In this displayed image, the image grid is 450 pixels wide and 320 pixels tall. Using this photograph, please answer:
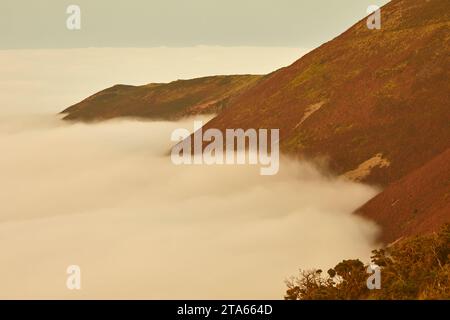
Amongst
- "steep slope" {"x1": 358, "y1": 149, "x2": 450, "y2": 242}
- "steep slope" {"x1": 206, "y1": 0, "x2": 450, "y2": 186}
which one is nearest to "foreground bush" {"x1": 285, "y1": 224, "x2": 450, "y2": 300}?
"steep slope" {"x1": 358, "y1": 149, "x2": 450, "y2": 242}

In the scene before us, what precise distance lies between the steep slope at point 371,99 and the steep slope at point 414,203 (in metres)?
7.76

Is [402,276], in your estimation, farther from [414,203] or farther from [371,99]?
[371,99]

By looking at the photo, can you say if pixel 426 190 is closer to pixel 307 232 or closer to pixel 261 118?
pixel 307 232

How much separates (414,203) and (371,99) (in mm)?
35347

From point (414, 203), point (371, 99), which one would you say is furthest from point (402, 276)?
point (371, 99)

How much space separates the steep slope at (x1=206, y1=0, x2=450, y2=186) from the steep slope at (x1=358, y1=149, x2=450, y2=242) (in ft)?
25.5

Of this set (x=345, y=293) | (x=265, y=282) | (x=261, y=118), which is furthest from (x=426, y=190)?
(x=261, y=118)

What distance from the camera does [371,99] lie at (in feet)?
323

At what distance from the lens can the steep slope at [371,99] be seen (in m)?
84.4

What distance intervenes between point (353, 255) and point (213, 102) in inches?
5515

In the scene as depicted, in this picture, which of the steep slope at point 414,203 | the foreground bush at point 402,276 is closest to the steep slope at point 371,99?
the steep slope at point 414,203

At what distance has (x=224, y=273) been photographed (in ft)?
207

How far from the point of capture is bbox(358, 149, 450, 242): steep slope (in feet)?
197

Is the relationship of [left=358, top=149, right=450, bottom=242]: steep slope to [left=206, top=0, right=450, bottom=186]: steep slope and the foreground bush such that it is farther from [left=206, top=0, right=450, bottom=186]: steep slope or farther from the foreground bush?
the foreground bush
